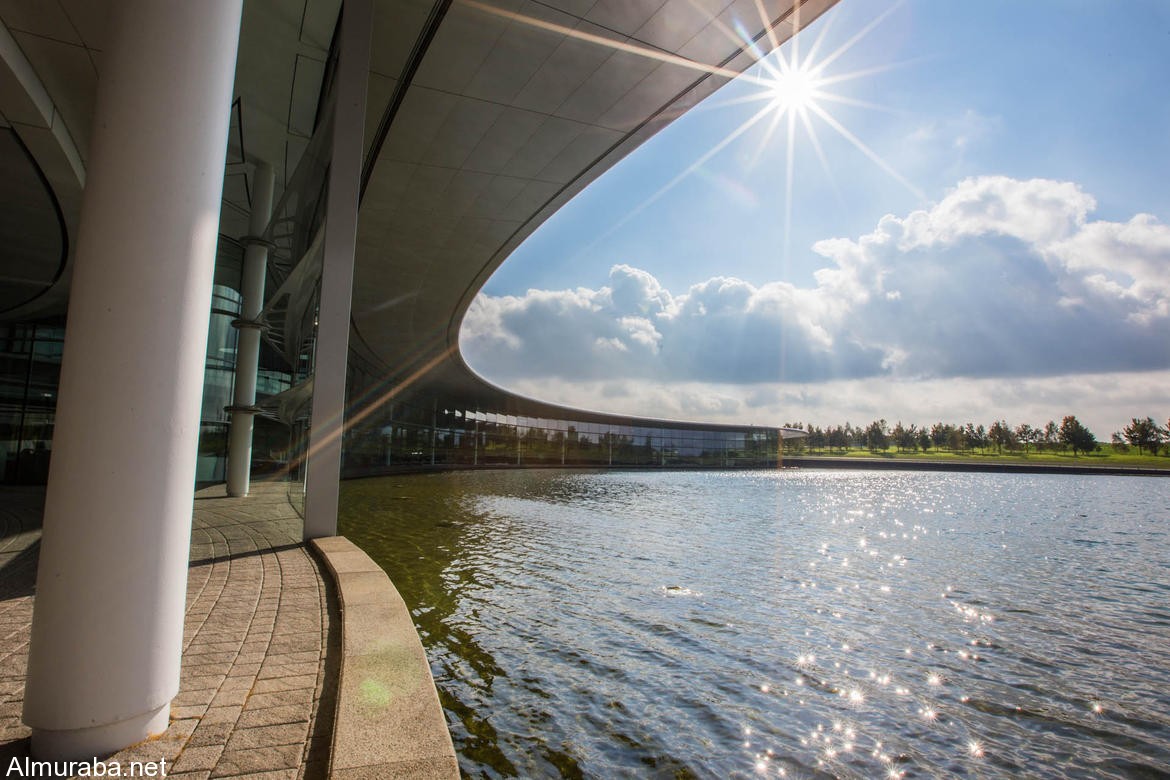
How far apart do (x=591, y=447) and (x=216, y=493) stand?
48.4 metres

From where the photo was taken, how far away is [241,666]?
340cm

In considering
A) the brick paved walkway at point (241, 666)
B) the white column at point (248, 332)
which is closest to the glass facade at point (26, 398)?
the white column at point (248, 332)

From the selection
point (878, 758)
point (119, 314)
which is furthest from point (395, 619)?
point (878, 758)

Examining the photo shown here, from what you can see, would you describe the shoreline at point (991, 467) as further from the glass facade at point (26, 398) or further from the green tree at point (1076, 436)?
the glass facade at point (26, 398)

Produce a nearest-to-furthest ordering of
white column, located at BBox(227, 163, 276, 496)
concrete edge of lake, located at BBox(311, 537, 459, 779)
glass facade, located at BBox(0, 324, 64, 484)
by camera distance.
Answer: concrete edge of lake, located at BBox(311, 537, 459, 779)
white column, located at BBox(227, 163, 276, 496)
glass facade, located at BBox(0, 324, 64, 484)

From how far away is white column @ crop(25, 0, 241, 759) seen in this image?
222 centimetres

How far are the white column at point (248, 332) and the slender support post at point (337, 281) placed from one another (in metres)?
7.10

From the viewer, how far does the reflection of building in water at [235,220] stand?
2.27 metres

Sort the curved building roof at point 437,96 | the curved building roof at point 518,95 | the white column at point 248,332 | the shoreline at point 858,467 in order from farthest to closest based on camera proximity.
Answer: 1. the shoreline at point 858,467
2. the white column at point 248,332
3. the curved building roof at point 518,95
4. the curved building roof at point 437,96

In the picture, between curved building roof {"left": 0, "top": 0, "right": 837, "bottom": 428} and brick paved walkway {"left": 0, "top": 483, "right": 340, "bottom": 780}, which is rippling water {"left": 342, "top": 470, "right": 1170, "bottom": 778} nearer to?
brick paved walkway {"left": 0, "top": 483, "right": 340, "bottom": 780}

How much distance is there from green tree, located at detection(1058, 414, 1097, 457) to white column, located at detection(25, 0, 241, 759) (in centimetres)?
12899

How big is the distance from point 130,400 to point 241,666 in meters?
1.83

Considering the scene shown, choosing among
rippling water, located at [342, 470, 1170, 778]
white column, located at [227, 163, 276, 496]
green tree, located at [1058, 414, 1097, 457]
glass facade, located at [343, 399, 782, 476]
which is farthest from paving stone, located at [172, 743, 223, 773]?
green tree, located at [1058, 414, 1097, 457]

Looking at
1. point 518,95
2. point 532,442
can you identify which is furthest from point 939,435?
point 518,95
